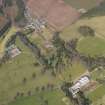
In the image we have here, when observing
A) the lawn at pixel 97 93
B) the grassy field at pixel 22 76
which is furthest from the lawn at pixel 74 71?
the lawn at pixel 97 93

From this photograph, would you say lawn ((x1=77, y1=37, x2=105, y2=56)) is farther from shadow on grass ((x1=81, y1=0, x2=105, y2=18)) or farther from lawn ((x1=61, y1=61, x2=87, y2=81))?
shadow on grass ((x1=81, y1=0, x2=105, y2=18))

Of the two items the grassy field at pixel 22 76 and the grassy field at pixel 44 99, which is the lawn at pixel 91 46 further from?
the grassy field at pixel 44 99

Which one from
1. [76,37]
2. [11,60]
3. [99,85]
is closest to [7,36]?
[11,60]

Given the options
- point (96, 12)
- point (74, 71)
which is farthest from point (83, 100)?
point (96, 12)

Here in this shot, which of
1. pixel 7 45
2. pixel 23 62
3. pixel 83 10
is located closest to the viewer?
pixel 23 62

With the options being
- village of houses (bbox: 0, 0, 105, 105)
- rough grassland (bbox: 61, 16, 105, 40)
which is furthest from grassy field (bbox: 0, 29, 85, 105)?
rough grassland (bbox: 61, 16, 105, 40)

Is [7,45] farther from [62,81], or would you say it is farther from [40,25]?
[62,81]

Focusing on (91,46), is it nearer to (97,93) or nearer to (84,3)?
(97,93)
